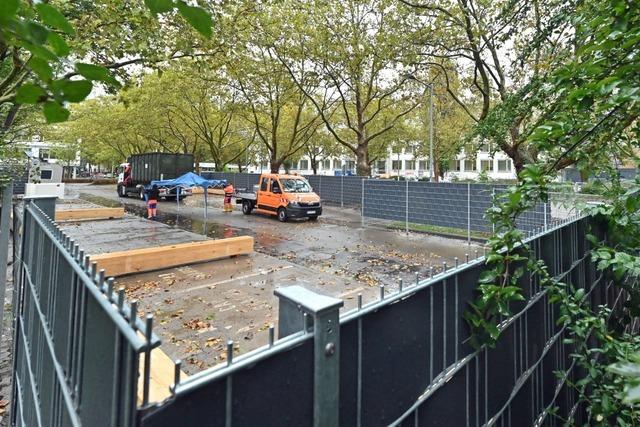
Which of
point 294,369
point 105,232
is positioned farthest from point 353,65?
point 294,369

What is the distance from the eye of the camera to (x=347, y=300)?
6543 millimetres

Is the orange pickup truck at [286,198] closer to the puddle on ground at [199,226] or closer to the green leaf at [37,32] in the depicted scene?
the puddle on ground at [199,226]

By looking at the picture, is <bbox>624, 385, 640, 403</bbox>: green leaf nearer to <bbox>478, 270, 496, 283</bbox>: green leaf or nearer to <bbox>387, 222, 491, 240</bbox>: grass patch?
<bbox>478, 270, 496, 283</bbox>: green leaf

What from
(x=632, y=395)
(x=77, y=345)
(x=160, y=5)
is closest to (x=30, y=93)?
(x=160, y=5)

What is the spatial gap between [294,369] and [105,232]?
44.8ft

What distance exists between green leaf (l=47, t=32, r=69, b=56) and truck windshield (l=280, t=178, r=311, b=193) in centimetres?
1620

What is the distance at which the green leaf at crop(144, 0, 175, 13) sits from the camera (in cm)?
90

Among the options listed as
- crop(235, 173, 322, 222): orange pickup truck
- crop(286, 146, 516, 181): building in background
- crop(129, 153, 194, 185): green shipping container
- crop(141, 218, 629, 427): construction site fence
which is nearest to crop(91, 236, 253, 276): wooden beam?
crop(235, 173, 322, 222): orange pickup truck

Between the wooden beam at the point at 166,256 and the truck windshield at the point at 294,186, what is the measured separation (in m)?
7.39

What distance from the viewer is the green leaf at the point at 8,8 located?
0.72 m

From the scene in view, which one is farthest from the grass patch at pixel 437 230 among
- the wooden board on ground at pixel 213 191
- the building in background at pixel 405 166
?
the building in background at pixel 405 166

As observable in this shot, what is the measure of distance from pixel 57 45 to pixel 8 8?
0.16 meters

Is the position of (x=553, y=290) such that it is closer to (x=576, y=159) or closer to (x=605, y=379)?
(x=605, y=379)

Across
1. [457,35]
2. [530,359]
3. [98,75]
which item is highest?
[457,35]
